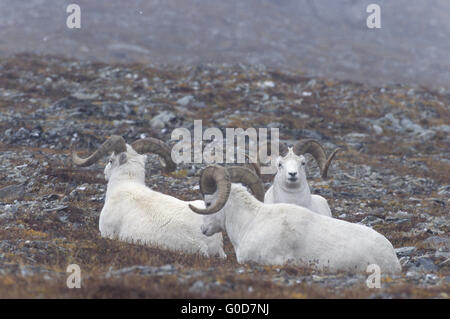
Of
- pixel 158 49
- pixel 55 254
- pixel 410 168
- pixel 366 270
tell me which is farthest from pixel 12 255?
pixel 158 49

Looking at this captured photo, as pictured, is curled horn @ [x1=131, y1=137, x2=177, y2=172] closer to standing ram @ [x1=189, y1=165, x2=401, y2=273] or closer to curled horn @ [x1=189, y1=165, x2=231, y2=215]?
standing ram @ [x1=189, y1=165, x2=401, y2=273]

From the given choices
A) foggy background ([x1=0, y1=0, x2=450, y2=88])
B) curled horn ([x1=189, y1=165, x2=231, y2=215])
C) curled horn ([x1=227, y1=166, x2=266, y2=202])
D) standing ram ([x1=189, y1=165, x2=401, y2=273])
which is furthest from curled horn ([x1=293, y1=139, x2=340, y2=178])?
foggy background ([x1=0, y1=0, x2=450, y2=88])

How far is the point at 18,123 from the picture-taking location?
2381 centimetres

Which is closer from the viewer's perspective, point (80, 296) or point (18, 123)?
point (80, 296)

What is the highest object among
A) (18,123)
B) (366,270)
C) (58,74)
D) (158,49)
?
(158,49)

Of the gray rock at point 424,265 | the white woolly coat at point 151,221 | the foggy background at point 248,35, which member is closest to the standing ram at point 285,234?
the white woolly coat at point 151,221

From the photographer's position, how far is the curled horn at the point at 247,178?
10.8 meters

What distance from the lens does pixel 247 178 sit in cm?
1090

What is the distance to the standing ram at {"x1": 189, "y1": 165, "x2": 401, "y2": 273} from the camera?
9.63 m

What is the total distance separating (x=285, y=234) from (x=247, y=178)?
1510 mm

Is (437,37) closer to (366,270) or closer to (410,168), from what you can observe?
(410,168)

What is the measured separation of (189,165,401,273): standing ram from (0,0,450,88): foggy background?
4079 centimetres

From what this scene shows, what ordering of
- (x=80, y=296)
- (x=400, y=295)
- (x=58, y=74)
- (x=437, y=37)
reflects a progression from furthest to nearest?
1. (x=437, y=37)
2. (x=58, y=74)
3. (x=400, y=295)
4. (x=80, y=296)
